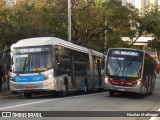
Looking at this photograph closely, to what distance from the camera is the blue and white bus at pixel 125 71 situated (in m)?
25.8

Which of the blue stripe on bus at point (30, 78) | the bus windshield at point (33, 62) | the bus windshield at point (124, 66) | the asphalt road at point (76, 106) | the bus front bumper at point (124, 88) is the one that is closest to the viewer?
the asphalt road at point (76, 106)

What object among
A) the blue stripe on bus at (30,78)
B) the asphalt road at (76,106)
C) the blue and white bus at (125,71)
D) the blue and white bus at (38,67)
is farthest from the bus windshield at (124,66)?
the blue stripe on bus at (30,78)

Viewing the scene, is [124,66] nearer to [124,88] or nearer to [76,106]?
[124,88]

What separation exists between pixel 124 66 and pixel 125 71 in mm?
338

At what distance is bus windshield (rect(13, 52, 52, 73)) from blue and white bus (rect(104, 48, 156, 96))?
3935mm

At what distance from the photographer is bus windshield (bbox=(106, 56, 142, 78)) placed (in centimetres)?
2598

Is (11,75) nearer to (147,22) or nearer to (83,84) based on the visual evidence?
(83,84)

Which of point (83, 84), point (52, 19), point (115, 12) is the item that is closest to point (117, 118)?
point (83, 84)

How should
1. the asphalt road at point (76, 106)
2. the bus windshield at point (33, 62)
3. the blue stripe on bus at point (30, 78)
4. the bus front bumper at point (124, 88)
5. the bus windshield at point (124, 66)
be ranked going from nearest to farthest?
1. the asphalt road at point (76, 106)
2. the blue stripe on bus at point (30, 78)
3. the bus windshield at point (33, 62)
4. the bus front bumper at point (124, 88)
5. the bus windshield at point (124, 66)

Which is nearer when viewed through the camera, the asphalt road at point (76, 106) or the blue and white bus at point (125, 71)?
the asphalt road at point (76, 106)

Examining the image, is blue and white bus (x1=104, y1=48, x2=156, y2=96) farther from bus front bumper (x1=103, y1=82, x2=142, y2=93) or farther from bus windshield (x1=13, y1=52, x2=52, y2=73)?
bus windshield (x1=13, y1=52, x2=52, y2=73)

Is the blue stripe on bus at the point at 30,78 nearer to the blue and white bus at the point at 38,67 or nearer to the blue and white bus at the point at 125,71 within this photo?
the blue and white bus at the point at 38,67

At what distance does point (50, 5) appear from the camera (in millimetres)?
42969

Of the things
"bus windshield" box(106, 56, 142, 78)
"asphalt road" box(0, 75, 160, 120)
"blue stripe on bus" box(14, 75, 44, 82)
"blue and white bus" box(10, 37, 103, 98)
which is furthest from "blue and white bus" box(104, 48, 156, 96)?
"blue stripe on bus" box(14, 75, 44, 82)
